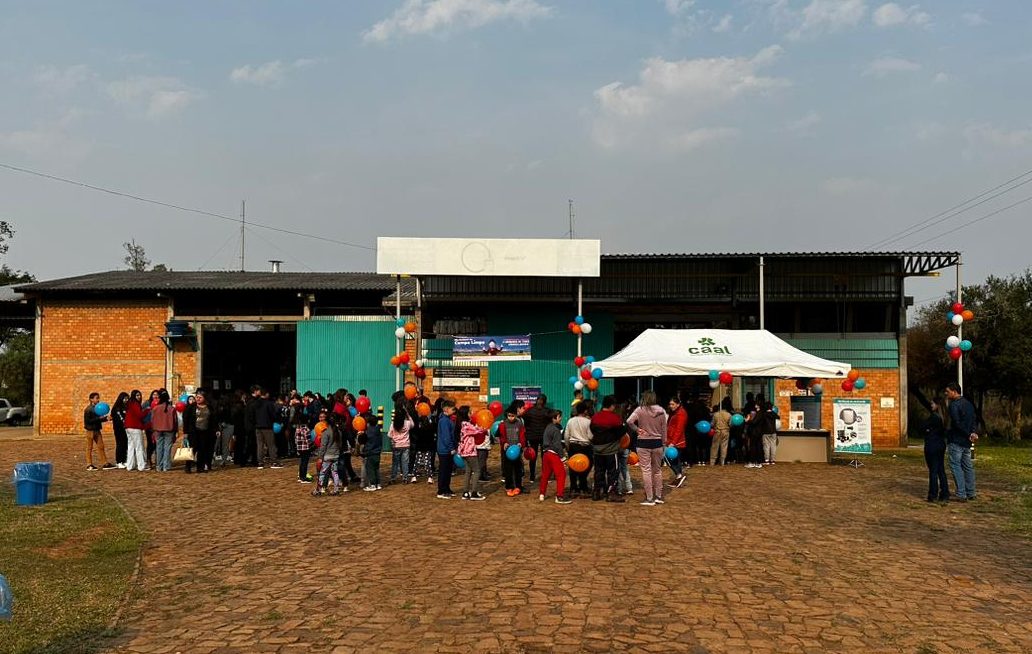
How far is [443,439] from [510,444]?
115cm

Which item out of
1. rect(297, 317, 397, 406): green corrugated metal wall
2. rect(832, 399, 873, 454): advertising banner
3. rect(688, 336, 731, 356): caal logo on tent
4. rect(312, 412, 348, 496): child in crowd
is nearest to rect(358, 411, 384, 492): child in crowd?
rect(312, 412, 348, 496): child in crowd

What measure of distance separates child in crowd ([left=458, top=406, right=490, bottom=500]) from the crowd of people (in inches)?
0.6

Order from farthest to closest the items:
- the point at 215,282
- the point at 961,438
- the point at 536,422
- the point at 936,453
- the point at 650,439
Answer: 1. the point at 215,282
2. the point at 536,422
3. the point at 936,453
4. the point at 961,438
5. the point at 650,439

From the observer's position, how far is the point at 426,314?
2403 cm

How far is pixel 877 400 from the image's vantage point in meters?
22.2

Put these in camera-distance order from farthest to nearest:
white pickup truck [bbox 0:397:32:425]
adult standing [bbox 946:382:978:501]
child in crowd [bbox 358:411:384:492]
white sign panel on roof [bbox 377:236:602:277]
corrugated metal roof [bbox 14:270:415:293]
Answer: white pickup truck [bbox 0:397:32:425] → corrugated metal roof [bbox 14:270:415:293] → white sign panel on roof [bbox 377:236:602:277] → child in crowd [bbox 358:411:384:492] → adult standing [bbox 946:382:978:501]

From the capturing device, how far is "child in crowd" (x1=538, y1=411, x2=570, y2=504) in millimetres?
11820

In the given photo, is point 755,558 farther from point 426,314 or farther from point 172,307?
point 172,307

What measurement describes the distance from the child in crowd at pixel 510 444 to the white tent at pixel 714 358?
359 cm

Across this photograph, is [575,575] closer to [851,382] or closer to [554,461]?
[554,461]

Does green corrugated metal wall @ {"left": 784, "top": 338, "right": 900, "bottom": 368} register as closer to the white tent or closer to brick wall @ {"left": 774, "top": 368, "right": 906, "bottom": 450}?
brick wall @ {"left": 774, "top": 368, "right": 906, "bottom": 450}

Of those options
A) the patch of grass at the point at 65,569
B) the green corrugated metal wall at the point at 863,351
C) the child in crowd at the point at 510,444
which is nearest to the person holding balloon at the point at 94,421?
the patch of grass at the point at 65,569

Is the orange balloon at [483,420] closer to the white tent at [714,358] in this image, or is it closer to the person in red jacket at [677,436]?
the person in red jacket at [677,436]

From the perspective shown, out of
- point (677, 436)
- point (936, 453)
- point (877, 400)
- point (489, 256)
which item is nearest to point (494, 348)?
point (489, 256)
